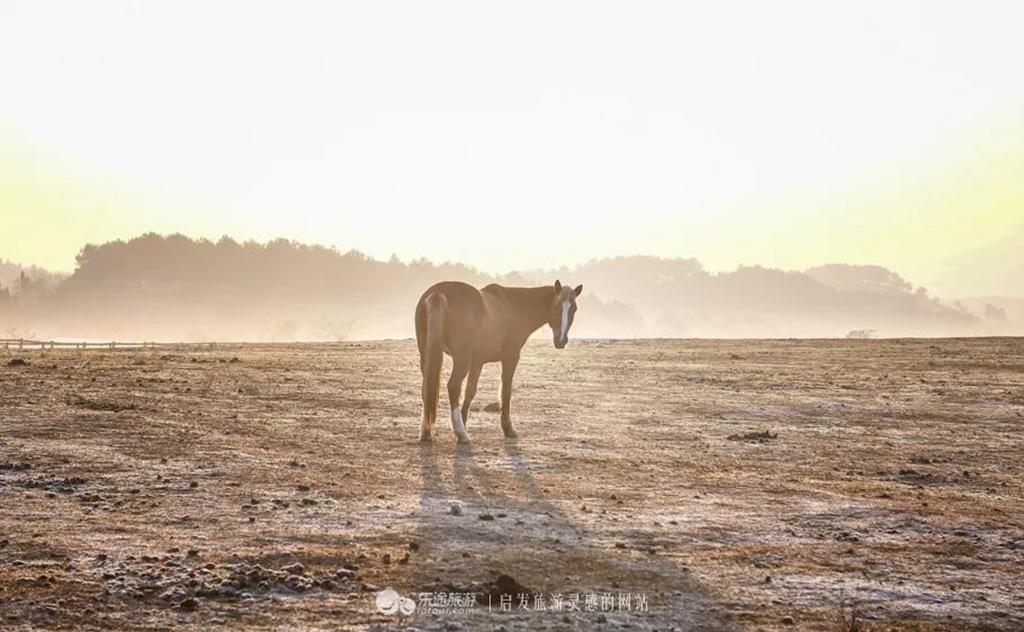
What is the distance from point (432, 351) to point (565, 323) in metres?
2.87

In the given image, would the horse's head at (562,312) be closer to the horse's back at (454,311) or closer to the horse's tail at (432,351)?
the horse's back at (454,311)

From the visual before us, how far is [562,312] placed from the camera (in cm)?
1583

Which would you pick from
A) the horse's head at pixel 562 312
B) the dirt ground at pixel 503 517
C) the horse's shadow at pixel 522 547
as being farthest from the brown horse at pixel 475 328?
the horse's shadow at pixel 522 547

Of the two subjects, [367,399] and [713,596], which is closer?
[713,596]

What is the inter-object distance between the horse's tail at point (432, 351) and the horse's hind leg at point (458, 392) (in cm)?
31

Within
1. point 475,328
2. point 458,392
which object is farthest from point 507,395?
point 475,328

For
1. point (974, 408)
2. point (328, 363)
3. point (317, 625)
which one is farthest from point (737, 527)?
point (328, 363)

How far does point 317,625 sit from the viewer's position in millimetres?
5730

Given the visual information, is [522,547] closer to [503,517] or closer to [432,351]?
[503,517]

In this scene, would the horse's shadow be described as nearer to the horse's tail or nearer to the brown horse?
the horse's tail

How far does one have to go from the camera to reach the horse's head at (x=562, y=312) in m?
15.7

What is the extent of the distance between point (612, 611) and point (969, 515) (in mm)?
5814

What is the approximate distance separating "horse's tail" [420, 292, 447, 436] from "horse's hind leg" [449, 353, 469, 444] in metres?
0.31

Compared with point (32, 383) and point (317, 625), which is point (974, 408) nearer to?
point (317, 625)
